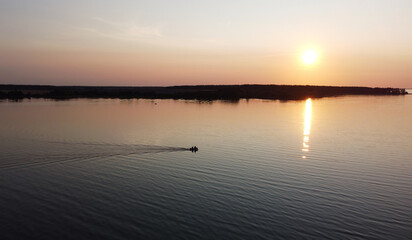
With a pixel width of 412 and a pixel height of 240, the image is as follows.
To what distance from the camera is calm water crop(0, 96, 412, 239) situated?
47.1 feet

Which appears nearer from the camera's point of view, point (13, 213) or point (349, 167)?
point (13, 213)

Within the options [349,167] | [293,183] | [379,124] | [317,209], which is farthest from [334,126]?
[317,209]

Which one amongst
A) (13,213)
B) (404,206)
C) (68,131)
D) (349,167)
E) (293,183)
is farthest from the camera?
(68,131)

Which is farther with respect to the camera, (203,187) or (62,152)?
(62,152)

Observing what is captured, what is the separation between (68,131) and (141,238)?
3009 centimetres

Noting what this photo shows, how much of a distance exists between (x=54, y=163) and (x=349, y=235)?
19465mm

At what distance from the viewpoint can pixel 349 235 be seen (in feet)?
45.3

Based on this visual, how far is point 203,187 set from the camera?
19.6 meters

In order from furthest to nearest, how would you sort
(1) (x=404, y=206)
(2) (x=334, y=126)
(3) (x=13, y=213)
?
1. (2) (x=334, y=126)
2. (1) (x=404, y=206)
3. (3) (x=13, y=213)

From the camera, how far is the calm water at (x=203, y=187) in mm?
14352

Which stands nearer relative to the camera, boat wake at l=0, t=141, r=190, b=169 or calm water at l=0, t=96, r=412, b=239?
calm water at l=0, t=96, r=412, b=239

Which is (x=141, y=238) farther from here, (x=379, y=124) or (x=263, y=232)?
(x=379, y=124)

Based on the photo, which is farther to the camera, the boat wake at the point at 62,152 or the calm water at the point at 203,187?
the boat wake at the point at 62,152

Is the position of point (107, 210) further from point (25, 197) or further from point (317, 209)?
point (317, 209)
